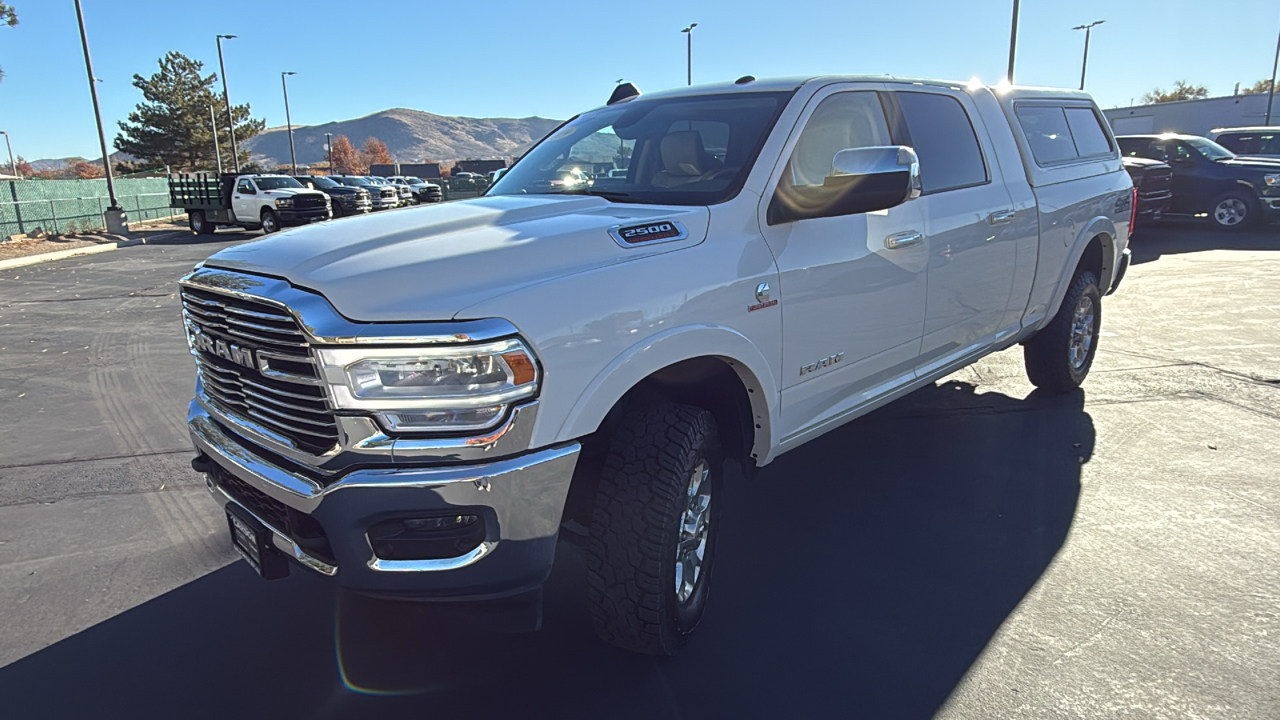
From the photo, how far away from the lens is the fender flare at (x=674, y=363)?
2.36m

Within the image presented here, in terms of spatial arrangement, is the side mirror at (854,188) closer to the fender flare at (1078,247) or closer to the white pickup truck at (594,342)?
the white pickup truck at (594,342)

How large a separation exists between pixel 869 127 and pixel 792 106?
570 mm

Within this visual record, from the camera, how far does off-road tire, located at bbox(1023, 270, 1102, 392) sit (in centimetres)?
539

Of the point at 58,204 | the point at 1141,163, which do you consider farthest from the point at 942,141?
the point at 58,204

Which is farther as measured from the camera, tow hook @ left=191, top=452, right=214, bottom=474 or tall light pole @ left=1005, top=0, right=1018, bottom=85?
tall light pole @ left=1005, top=0, right=1018, bottom=85

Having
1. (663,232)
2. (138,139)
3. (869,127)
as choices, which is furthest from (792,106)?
(138,139)

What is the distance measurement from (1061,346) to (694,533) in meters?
3.72

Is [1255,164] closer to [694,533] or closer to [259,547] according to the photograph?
[694,533]

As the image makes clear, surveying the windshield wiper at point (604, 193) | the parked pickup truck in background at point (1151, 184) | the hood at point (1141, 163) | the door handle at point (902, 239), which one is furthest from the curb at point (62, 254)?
the parked pickup truck in background at point (1151, 184)

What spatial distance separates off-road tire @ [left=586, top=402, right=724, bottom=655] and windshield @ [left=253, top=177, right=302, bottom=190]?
2584 cm

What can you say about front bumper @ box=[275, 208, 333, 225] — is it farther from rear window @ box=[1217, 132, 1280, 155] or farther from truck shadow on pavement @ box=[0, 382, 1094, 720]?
rear window @ box=[1217, 132, 1280, 155]

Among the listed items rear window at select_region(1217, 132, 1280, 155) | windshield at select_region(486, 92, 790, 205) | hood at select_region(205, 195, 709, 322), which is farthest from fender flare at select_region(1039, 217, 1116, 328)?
rear window at select_region(1217, 132, 1280, 155)

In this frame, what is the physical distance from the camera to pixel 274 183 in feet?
83.9

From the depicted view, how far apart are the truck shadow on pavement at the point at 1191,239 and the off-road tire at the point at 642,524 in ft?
39.1
